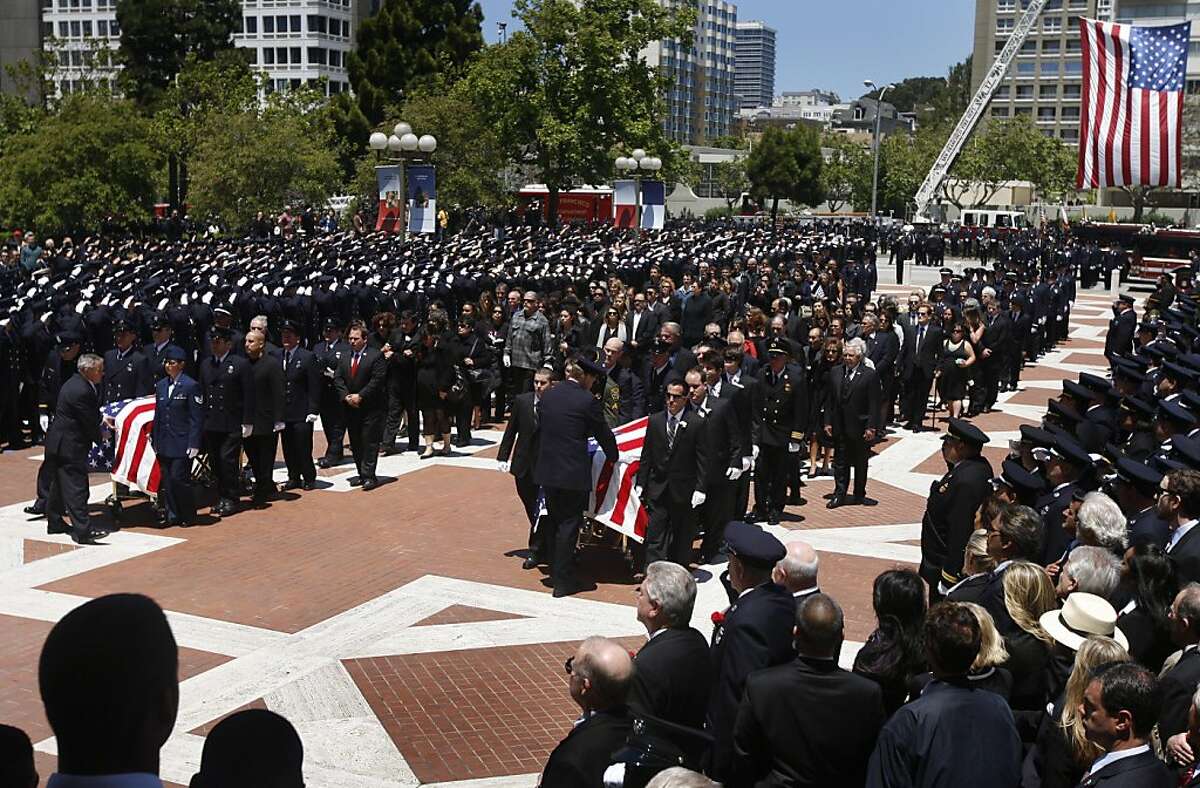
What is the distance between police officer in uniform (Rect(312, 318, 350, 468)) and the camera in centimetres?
1464

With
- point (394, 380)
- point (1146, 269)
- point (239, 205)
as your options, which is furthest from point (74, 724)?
point (1146, 269)

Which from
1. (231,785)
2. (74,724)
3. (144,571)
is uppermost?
(74,724)

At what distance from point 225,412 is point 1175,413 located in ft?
29.0

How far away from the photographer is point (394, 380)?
1586 cm

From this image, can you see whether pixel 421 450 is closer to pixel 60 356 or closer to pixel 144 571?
pixel 60 356

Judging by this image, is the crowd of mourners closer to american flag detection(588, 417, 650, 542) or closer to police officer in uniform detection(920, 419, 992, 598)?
police officer in uniform detection(920, 419, 992, 598)

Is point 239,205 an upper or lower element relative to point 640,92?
lower

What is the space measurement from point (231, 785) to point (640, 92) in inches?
1848

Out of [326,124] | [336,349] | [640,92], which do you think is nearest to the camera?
[336,349]

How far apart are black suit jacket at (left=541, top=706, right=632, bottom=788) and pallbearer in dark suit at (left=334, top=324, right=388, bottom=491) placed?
9934mm

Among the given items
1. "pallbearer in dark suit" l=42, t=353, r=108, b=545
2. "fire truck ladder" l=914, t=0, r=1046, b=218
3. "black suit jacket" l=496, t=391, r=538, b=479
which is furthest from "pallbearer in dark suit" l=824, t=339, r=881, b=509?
"fire truck ladder" l=914, t=0, r=1046, b=218

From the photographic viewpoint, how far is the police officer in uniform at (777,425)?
513 inches

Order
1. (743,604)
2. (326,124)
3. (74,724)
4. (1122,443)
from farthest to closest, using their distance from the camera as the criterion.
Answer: (326,124) < (1122,443) < (743,604) < (74,724)

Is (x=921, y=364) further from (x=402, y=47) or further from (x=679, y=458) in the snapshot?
(x=402, y=47)
